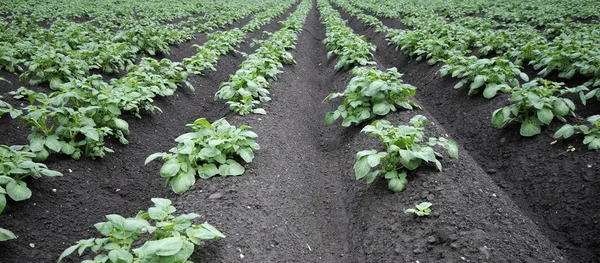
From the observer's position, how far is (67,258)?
2803 mm

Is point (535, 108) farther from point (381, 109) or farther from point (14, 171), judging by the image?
point (14, 171)

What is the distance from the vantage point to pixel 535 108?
14.3 ft

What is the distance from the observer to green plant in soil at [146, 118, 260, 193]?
10.7ft

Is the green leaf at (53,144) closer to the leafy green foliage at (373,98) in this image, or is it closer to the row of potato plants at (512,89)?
the leafy green foliage at (373,98)

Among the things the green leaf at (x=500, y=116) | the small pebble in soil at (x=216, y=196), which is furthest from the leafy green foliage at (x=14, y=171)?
the green leaf at (x=500, y=116)

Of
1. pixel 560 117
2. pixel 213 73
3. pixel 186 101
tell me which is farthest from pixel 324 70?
pixel 560 117

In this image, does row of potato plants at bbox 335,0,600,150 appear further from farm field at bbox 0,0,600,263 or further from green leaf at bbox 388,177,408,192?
green leaf at bbox 388,177,408,192

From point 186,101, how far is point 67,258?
3.99 metres

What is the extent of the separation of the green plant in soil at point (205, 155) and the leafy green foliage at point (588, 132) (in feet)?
10.7

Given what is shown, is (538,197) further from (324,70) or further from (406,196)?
(324,70)

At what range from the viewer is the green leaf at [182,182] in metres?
3.22

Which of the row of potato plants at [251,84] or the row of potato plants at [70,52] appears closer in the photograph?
the row of potato plants at [251,84]

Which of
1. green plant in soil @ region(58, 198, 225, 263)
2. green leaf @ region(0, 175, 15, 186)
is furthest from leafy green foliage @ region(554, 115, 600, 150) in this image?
green leaf @ region(0, 175, 15, 186)

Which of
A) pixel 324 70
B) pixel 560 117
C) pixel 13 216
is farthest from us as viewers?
pixel 324 70
